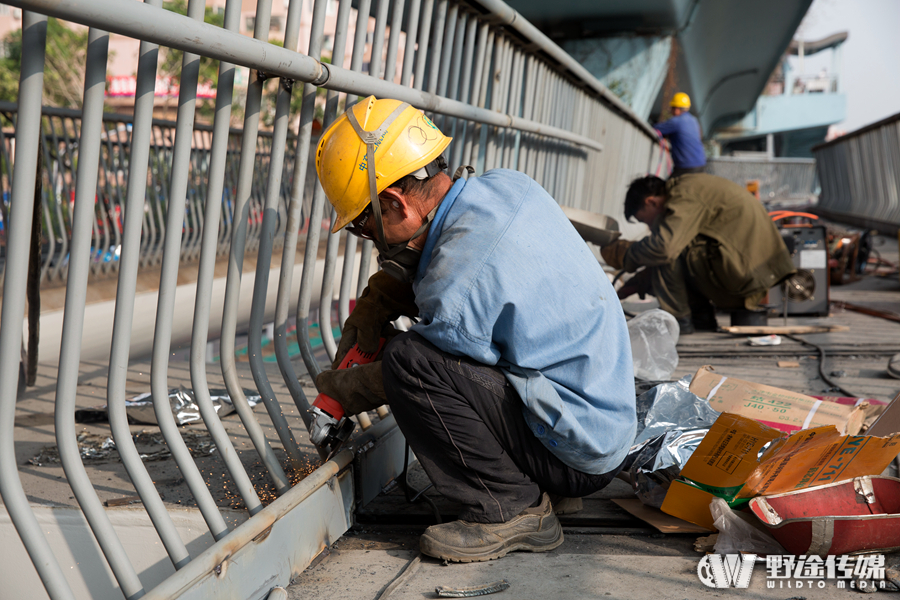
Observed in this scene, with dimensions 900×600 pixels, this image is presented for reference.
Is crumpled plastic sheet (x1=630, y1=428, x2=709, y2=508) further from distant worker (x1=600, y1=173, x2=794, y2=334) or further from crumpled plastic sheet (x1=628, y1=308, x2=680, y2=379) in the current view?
distant worker (x1=600, y1=173, x2=794, y2=334)

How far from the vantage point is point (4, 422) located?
1.48m

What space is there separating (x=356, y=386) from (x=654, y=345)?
2.02 metres

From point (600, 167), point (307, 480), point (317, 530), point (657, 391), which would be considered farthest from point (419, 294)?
point (600, 167)

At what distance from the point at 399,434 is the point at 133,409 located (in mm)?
1395

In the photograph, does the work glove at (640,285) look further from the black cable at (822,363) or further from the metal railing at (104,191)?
the metal railing at (104,191)

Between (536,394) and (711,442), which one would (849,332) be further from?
(536,394)

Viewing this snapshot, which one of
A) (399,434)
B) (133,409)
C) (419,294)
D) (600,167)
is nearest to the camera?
(419,294)

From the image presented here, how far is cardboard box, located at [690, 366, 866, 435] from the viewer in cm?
272

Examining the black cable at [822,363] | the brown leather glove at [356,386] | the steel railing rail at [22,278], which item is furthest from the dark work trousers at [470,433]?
the black cable at [822,363]

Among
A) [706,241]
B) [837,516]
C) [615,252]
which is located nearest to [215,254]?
[837,516]

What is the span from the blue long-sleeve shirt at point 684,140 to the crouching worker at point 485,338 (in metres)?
7.77

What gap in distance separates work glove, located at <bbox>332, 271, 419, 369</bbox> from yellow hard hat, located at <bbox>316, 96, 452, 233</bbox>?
429 mm

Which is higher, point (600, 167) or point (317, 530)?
point (600, 167)

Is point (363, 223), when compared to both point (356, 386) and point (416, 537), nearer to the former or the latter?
point (356, 386)
